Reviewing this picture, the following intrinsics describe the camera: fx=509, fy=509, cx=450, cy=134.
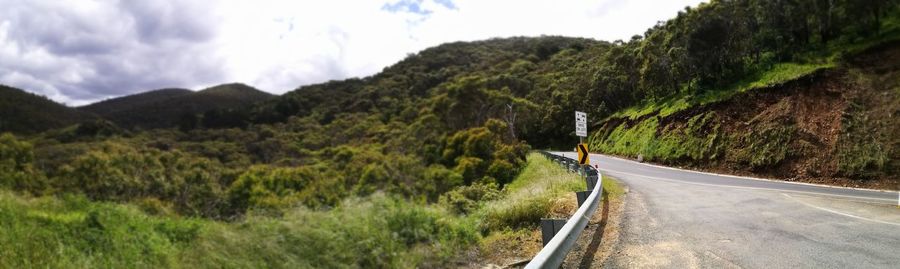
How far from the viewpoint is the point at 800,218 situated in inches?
339

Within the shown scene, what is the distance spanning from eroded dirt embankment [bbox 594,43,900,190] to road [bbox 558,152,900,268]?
25.4 feet

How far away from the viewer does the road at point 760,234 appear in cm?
562

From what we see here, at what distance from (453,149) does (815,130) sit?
24.5 metres

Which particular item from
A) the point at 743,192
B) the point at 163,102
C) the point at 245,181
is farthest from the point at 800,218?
the point at 163,102

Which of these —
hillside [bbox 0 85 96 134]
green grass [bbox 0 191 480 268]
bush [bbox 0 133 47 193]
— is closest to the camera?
green grass [bbox 0 191 480 268]

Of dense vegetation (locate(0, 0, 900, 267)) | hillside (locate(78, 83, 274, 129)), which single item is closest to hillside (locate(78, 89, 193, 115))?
hillside (locate(78, 83, 274, 129))

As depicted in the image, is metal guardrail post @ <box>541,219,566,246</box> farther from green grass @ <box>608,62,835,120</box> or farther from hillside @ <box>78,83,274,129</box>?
hillside @ <box>78,83,274,129</box>

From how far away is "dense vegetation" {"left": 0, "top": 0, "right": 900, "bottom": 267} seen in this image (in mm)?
12547

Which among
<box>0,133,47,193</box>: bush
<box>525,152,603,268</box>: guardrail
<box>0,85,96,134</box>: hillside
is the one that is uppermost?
<box>0,85,96,134</box>: hillside

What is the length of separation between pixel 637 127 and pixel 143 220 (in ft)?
107

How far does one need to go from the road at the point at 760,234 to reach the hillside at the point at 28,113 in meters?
96.0

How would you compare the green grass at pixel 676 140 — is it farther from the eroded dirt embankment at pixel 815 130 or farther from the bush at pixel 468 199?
the bush at pixel 468 199

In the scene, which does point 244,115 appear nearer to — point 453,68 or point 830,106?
point 453,68

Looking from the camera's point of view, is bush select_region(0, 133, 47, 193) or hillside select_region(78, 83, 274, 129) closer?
bush select_region(0, 133, 47, 193)
